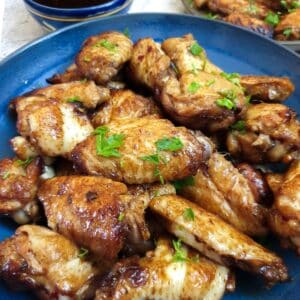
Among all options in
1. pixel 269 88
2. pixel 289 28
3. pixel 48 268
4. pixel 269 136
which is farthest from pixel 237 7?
pixel 48 268

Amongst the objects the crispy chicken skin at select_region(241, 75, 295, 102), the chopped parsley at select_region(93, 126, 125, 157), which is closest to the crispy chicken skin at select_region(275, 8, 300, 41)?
the crispy chicken skin at select_region(241, 75, 295, 102)

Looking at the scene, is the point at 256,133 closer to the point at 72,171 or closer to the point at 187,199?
the point at 187,199

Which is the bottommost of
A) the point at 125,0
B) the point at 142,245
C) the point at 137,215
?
the point at 142,245

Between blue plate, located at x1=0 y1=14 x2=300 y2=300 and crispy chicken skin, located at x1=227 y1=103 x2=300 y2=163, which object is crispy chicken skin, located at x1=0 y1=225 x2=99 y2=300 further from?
crispy chicken skin, located at x1=227 y1=103 x2=300 y2=163

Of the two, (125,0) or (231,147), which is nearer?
(231,147)

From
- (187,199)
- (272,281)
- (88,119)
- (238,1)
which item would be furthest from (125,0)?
(272,281)

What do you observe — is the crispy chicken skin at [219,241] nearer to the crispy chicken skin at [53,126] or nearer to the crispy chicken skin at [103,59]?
the crispy chicken skin at [53,126]
